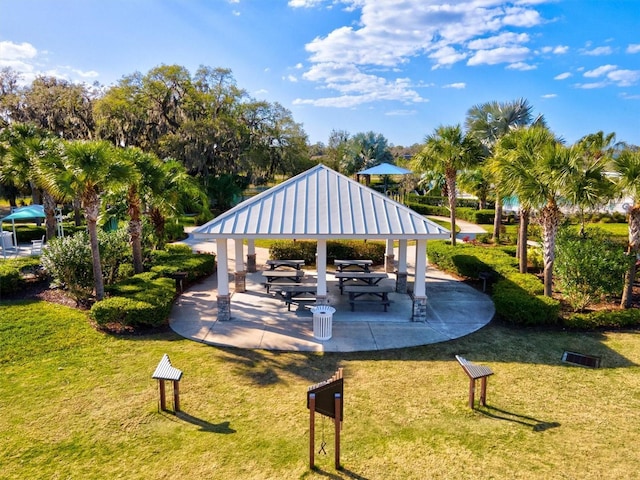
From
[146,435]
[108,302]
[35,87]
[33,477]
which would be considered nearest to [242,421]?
[146,435]

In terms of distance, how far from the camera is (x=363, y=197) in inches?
436

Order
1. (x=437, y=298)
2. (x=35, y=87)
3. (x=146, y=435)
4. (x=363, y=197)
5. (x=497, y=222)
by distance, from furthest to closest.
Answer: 1. (x=35, y=87)
2. (x=497, y=222)
3. (x=437, y=298)
4. (x=363, y=197)
5. (x=146, y=435)

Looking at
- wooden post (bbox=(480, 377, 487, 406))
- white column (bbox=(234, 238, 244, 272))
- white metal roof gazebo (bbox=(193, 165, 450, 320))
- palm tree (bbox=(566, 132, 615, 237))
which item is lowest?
wooden post (bbox=(480, 377, 487, 406))

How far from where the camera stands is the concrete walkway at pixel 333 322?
9.50 metres

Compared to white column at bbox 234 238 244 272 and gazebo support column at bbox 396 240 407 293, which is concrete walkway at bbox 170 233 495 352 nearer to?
gazebo support column at bbox 396 240 407 293

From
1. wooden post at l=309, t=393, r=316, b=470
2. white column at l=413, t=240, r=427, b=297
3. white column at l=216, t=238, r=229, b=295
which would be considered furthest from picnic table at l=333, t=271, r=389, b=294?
wooden post at l=309, t=393, r=316, b=470

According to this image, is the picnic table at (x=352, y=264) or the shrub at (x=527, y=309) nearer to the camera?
the shrub at (x=527, y=309)

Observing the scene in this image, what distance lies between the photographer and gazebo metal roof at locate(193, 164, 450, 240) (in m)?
9.84

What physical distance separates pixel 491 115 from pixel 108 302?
57.4ft

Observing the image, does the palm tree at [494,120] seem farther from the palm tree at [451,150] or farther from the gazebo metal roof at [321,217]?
the gazebo metal roof at [321,217]

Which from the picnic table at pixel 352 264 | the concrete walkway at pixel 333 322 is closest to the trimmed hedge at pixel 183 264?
the concrete walkway at pixel 333 322

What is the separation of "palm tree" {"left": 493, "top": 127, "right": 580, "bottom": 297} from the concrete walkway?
244 cm

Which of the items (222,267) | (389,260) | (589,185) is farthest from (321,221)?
(389,260)

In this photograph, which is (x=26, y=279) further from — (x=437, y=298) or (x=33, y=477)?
(x=437, y=298)
